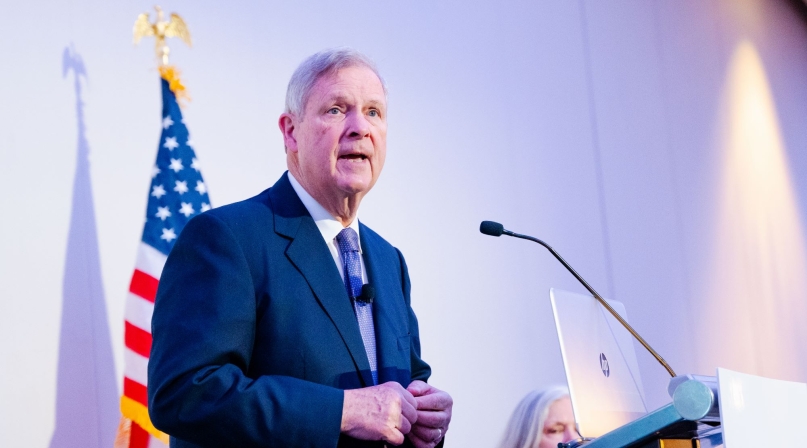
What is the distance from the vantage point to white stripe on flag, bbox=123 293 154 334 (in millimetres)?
2699

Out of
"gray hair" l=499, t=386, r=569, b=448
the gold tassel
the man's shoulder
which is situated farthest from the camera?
"gray hair" l=499, t=386, r=569, b=448

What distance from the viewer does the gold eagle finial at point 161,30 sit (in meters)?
3.01

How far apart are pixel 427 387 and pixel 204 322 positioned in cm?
48

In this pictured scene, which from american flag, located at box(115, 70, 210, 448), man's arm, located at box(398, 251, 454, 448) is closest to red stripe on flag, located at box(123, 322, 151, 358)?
american flag, located at box(115, 70, 210, 448)

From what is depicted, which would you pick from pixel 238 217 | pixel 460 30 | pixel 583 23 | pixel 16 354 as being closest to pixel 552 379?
pixel 460 30

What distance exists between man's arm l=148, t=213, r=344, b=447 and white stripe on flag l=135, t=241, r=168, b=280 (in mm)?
1038

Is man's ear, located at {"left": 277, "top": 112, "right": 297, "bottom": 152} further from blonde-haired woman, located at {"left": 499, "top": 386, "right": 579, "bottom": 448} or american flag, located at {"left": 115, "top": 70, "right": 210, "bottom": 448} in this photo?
blonde-haired woman, located at {"left": 499, "top": 386, "right": 579, "bottom": 448}

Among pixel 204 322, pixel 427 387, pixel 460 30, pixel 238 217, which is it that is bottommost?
pixel 427 387

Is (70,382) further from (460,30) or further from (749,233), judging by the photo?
(749,233)

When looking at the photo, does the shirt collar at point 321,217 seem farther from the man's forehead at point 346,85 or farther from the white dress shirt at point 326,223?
the man's forehead at point 346,85

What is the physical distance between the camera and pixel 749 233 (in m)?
6.96

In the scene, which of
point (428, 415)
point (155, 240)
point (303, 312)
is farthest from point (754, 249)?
point (303, 312)

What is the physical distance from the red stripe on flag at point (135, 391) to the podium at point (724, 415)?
1.54 metres

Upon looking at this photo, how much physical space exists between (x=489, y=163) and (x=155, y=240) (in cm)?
206
